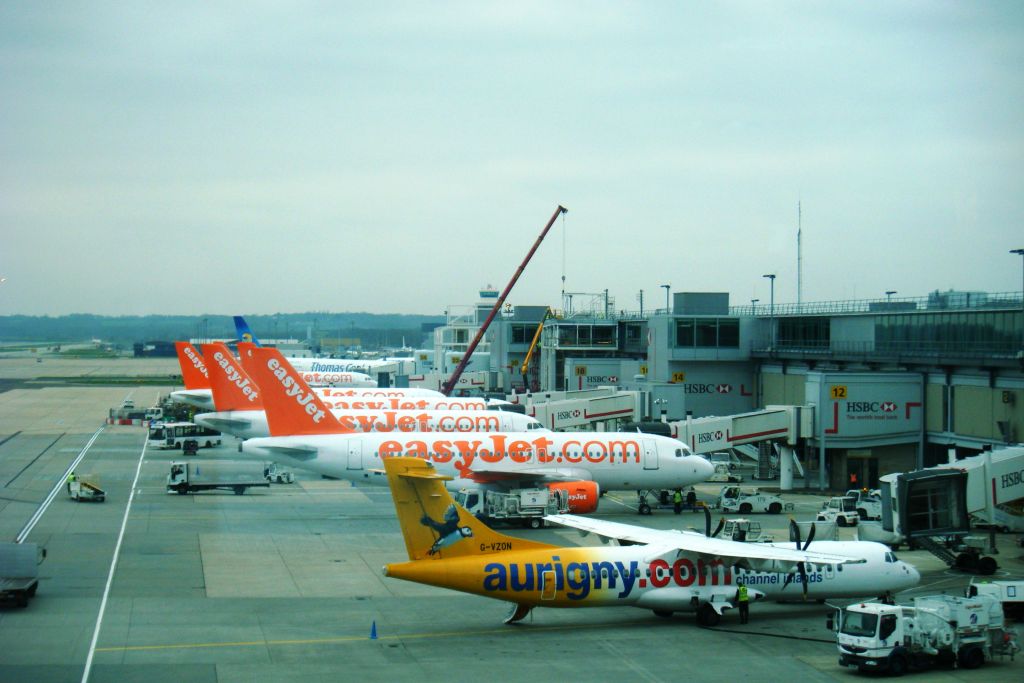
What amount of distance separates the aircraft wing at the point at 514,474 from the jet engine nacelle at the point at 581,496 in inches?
42.3

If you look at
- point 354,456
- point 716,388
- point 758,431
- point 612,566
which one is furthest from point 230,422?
point 612,566

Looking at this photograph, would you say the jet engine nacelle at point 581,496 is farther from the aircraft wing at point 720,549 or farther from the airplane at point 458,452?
the aircraft wing at point 720,549

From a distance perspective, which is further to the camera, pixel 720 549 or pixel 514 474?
pixel 514 474

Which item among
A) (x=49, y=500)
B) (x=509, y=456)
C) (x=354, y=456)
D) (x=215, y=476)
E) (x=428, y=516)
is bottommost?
(x=215, y=476)

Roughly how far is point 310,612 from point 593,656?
32.2 feet

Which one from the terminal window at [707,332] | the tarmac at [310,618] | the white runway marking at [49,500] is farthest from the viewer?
the terminal window at [707,332]

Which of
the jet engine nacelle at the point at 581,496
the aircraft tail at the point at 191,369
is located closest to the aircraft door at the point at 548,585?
the jet engine nacelle at the point at 581,496

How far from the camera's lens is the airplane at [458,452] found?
52.2 meters

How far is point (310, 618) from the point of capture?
33156 mm

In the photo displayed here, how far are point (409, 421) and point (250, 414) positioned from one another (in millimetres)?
11257

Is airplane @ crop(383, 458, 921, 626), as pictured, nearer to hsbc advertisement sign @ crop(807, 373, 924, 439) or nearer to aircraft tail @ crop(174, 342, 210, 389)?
hsbc advertisement sign @ crop(807, 373, 924, 439)

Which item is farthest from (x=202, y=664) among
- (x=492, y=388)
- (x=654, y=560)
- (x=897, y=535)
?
(x=492, y=388)

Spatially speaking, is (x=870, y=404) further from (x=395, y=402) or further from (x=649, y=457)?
(x=395, y=402)

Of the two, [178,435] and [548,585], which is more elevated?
[548,585]
